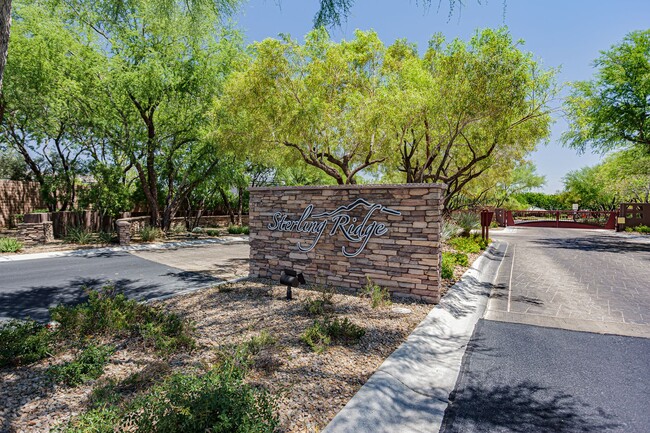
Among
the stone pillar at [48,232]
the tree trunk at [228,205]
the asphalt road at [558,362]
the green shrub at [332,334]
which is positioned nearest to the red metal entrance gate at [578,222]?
the asphalt road at [558,362]

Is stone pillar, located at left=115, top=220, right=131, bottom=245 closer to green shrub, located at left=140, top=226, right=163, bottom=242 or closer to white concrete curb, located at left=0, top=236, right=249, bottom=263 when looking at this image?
white concrete curb, located at left=0, top=236, right=249, bottom=263

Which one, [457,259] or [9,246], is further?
[9,246]

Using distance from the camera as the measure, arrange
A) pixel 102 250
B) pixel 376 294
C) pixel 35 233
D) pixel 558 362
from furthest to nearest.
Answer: pixel 35 233 < pixel 102 250 < pixel 376 294 < pixel 558 362

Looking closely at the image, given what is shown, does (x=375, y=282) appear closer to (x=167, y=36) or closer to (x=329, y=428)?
(x=329, y=428)

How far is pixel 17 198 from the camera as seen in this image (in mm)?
18141

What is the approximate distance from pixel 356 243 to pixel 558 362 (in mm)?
3799

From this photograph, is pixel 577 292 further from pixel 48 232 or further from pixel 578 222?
pixel 578 222

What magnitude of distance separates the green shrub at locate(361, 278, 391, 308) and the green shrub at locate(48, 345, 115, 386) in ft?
12.8

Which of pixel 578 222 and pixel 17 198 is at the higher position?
pixel 17 198

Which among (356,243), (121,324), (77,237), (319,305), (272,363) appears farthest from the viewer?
(77,237)

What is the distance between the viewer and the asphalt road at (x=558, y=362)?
2.92 metres

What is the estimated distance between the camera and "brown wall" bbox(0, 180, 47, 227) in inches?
687

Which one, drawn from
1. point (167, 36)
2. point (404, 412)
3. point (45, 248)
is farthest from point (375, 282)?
point (167, 36)

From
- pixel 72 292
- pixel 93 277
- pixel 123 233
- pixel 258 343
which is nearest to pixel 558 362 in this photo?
pixel 258 343
